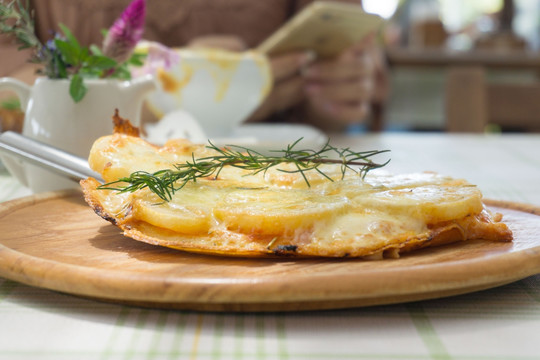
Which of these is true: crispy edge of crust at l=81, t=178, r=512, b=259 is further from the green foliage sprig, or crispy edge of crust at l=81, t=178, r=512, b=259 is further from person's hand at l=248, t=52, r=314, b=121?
person's hand at l=248, t=52, r=314, b=121

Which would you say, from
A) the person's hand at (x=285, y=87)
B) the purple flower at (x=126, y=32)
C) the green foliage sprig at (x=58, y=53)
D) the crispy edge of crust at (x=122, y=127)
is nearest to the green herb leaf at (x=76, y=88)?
the green foliage sprig at (x=58, y=53)

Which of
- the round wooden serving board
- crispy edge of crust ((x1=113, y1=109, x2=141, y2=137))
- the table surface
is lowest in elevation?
the table surface

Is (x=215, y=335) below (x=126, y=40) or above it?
below

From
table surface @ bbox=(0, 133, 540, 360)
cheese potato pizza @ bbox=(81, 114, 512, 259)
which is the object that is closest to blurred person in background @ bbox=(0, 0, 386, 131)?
cheese potato pizza @ bbox=(81, 114, 512, 259)

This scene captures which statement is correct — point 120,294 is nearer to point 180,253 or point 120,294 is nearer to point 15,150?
point 180,253

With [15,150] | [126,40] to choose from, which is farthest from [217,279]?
[126,40]

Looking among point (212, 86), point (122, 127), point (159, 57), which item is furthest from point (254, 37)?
point (122, 127)

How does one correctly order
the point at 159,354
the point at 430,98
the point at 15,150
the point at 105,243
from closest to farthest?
the point at 159,354, the point at 105,243, the point at 15,150, the point at 430,98
